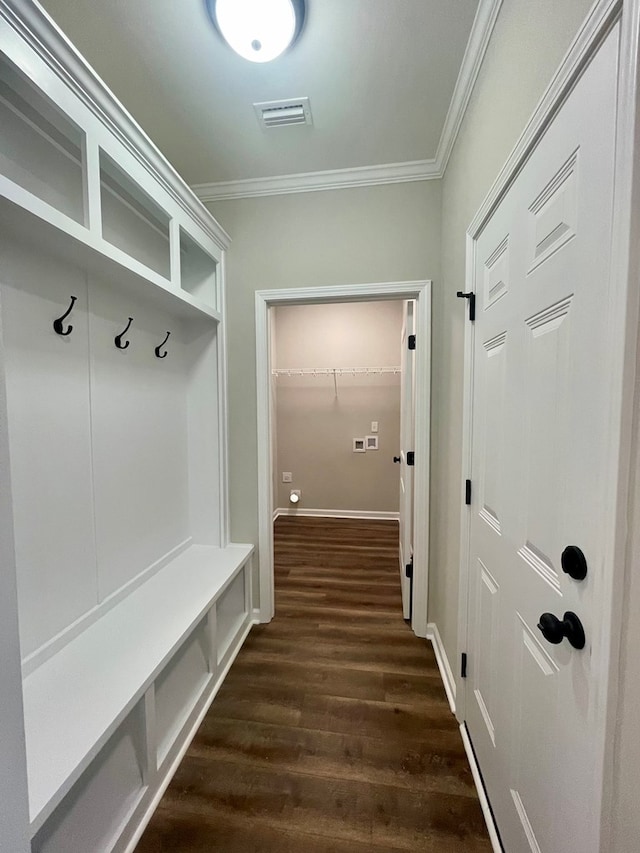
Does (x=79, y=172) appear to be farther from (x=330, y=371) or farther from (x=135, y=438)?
(x=330, y=371)

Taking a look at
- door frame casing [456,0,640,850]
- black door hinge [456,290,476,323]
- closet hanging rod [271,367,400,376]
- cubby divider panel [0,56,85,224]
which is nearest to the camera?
door frame casing [456,0,640,850]

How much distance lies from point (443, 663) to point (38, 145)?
2780mm

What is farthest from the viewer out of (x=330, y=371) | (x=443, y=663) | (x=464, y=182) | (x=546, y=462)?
(x=330, y=371)

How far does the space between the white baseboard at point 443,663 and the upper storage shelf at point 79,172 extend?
2.24 m

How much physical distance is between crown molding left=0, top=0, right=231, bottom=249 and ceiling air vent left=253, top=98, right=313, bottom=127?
1.58 ft

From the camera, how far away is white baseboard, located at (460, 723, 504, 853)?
1.12 meters

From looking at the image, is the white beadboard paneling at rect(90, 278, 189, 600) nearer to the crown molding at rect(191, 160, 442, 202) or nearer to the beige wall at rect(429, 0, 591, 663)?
the crown molding at rect(191, 160, 442, 202)

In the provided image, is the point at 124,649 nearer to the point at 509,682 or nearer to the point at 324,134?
the point at 509,682

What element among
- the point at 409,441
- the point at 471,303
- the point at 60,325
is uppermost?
the point at 471,303

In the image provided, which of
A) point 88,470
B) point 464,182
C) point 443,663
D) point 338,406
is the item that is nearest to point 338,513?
point 338,406

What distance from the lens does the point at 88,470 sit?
1411mm

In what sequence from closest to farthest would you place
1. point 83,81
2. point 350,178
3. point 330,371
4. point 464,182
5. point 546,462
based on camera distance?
point 546,462
point 83,81
point 464,182
point 350,178
point 330,371

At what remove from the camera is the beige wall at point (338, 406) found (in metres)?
4.18

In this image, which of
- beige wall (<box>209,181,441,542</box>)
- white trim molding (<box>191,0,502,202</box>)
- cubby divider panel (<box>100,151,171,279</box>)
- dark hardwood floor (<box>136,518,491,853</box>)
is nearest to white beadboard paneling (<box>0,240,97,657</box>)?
cubby divider panel (<box>100,151,171,279</box>)
